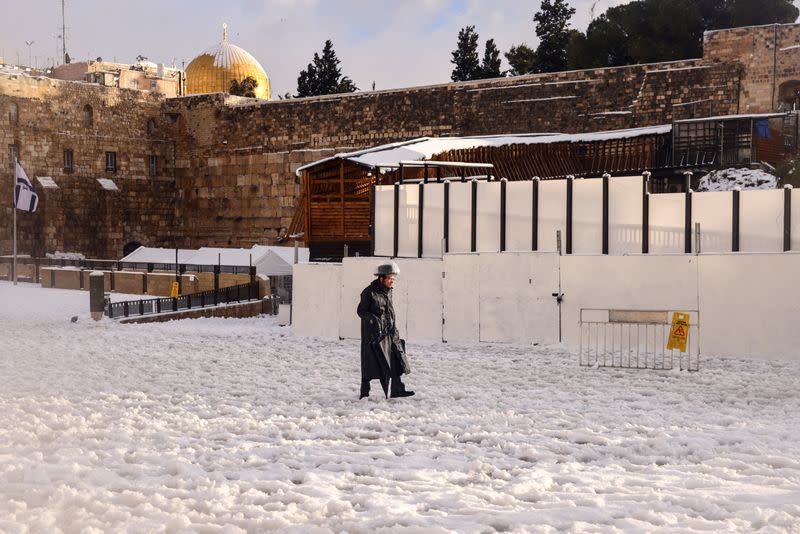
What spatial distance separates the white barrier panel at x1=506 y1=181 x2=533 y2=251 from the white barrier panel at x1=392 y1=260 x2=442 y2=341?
1578mm

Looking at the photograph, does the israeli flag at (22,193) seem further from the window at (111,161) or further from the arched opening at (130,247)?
the arched opening at (130,247)

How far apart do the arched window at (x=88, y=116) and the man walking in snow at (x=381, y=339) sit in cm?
3654

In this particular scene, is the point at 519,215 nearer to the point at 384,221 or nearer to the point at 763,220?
the point at 384,221

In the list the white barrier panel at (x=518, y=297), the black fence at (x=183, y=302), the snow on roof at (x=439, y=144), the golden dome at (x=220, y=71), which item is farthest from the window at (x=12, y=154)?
the white barrier panel at (x=518, y=297)

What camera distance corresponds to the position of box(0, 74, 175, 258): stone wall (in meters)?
41.9

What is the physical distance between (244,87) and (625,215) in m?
38.5

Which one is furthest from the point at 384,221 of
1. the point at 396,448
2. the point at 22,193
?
the point at 22,193

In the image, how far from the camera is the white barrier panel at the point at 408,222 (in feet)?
64.5

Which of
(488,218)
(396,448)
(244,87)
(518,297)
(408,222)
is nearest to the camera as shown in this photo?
(396,448)

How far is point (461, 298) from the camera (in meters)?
18.2

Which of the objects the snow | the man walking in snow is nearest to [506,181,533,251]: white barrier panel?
the man walking in snow

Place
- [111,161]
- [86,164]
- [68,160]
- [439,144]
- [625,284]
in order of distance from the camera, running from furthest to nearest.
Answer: [111,161] < [86,164] < [68,160] < [439,144] < [625,284]

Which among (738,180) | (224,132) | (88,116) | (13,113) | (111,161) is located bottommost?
(738,180)

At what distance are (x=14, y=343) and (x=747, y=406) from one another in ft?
43.0
